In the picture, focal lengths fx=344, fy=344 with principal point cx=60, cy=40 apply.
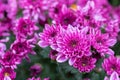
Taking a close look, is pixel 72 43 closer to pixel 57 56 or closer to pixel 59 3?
pixel 57 56

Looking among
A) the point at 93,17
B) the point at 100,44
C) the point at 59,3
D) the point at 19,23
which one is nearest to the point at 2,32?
the point at 19,23

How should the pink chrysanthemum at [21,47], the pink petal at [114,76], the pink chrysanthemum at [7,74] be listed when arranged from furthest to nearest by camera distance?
the pink chrysanthemum at [21,47] → the pink chrysanthemum at [7,74] → the pink petal at [114,76]

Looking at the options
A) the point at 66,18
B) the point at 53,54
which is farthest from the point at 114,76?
the point at 66,18

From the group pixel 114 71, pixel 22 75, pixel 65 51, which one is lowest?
pixel 22 75

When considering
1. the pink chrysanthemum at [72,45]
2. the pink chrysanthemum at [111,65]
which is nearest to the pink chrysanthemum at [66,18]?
the pink chrysanthemum at [72,45]

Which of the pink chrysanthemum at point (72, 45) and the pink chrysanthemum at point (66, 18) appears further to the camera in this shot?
the pink chrysanthemum at point (66, 18)

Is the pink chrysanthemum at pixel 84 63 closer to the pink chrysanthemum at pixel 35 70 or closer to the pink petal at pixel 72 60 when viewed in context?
the pink petal at pixel 72 60

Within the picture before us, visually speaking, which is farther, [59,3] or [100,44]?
[59,3]
